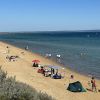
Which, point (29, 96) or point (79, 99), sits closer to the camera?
point (29, 96)

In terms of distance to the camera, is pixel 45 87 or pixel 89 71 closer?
pixel 45 87

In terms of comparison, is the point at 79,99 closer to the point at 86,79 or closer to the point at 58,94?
the point at 58,94

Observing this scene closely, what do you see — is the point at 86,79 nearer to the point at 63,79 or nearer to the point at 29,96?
the point at 63,79

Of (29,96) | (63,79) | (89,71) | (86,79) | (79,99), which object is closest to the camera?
(29,96)

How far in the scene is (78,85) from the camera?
2302 centimetres

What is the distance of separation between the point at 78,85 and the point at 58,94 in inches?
93.9

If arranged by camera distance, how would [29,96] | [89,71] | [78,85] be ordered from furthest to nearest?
[89,71]
[78,85]
[29,96]

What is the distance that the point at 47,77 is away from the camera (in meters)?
28.5

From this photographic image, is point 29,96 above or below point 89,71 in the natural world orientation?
above

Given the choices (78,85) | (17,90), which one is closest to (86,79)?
(78,85)

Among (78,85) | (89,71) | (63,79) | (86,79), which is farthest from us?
(89,71)

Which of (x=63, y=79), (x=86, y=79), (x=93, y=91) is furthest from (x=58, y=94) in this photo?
(x=86, y=79)

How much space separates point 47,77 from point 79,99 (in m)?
8.35

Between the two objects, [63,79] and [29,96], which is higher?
[29,96]
